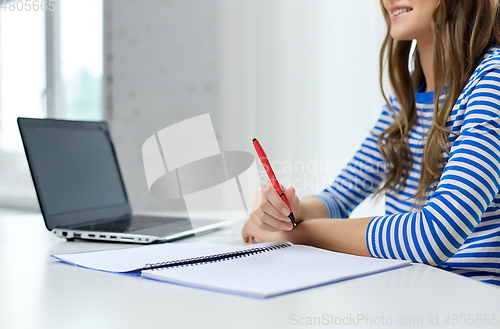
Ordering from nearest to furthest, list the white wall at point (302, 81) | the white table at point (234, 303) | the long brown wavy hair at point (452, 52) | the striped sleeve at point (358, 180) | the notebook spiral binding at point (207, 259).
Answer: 1. the white table at point (234, 303)
2. the notebook spiral binding at point (207, 259)
3. the long brown wavy hair at point (452, 52)
4. the striped sleeve at point (358, 180)
5. the white wall at point (302, 81)

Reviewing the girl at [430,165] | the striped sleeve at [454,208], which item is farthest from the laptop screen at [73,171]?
the striped sleeve at [454,208]

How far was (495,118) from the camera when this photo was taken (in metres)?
0.64

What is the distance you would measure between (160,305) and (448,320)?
0.25 meters

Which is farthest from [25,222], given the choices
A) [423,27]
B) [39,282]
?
[423,27]

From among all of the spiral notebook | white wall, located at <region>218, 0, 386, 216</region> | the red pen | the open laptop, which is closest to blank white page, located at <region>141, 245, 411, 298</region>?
the spiral notebook

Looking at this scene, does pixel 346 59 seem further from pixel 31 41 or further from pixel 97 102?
pixel 31 41

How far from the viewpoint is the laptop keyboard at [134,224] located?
0.81m

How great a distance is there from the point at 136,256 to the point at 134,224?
292 mm

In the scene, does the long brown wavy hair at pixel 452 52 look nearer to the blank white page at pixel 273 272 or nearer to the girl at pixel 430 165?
the girl at pixel 430 165

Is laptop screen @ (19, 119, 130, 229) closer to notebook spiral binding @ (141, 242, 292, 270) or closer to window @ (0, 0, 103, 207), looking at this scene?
notebook spiral binding @ (141, 242, 292, 270)

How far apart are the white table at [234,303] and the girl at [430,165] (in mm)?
98

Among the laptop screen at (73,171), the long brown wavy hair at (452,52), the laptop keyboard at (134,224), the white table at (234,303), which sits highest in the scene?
the long brown wavy hair at (452,52)

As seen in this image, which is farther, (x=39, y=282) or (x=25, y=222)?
(x=25, y=222)

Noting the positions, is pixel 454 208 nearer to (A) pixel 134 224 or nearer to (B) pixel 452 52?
(B) pixel 452 52
